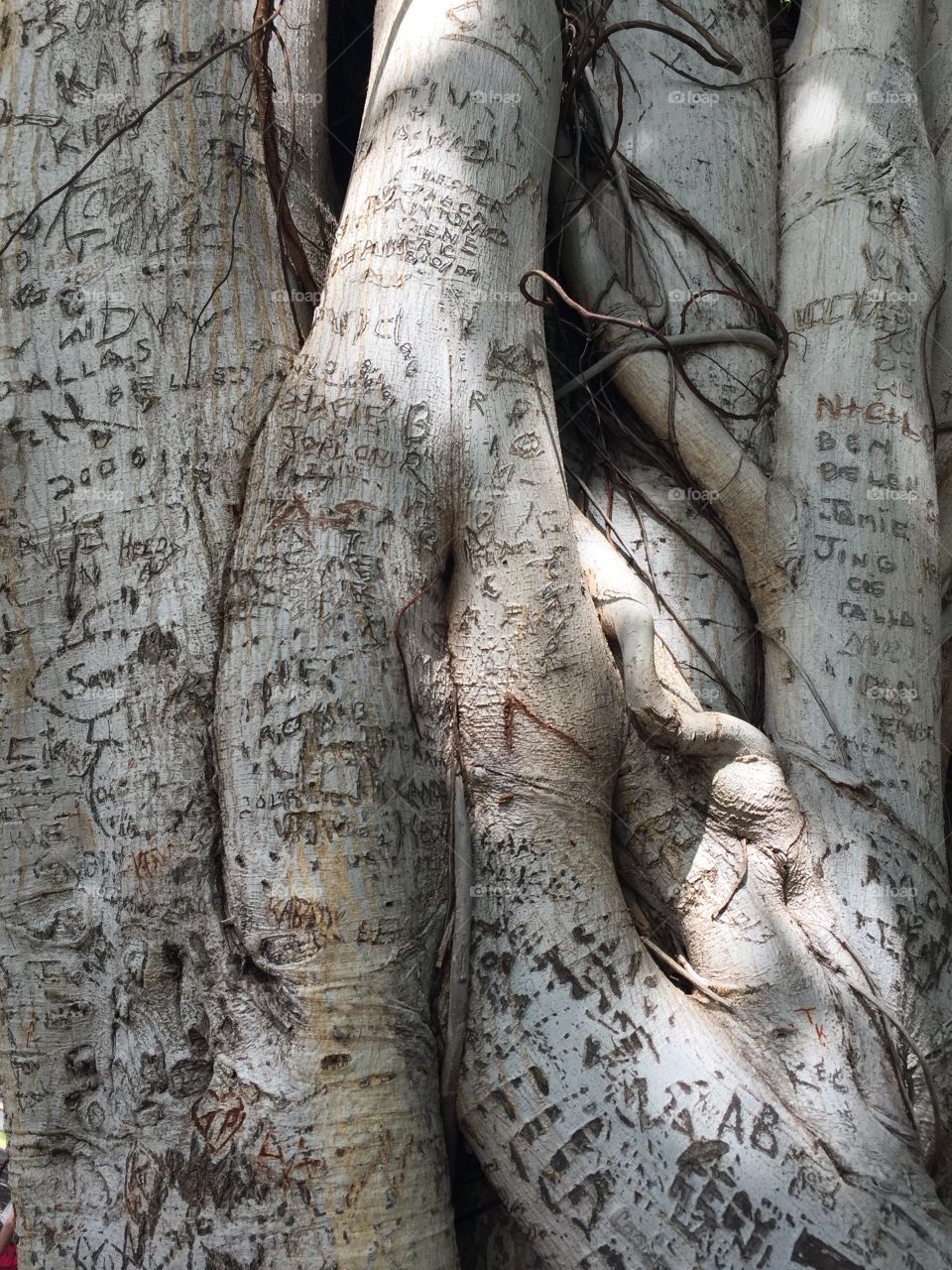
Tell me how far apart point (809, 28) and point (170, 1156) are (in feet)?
8.93

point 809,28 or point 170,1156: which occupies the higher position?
point 809,28

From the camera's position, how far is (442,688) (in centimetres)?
196

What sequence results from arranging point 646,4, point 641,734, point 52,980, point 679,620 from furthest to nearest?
point 646,4 → point 679,620 → point 641,734 → point 52,980

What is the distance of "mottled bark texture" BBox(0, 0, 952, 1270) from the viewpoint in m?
1.74

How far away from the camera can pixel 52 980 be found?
1.82 m

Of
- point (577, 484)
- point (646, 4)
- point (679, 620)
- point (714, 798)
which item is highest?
point (646, 4)

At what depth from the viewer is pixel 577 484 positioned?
7.87 feet

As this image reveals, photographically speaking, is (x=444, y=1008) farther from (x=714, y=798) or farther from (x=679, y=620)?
(x=679, y=620)

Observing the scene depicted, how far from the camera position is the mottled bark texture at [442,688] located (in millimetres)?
1738

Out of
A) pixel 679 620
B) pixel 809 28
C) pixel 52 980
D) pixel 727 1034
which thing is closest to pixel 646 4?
pixel 809 28

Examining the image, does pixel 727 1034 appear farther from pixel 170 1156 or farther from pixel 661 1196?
pixel 170 1156

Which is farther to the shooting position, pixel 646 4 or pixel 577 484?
pixel 646 4

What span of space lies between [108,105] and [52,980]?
1521 millimetres

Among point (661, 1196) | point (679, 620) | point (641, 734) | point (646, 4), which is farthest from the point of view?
point (646, 4)
